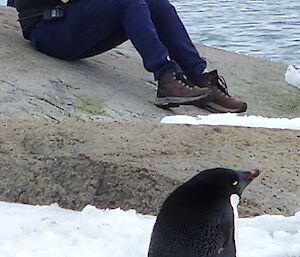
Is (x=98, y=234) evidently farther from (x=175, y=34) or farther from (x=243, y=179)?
(x=175, y=34)

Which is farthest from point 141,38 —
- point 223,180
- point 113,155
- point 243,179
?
point 223,180

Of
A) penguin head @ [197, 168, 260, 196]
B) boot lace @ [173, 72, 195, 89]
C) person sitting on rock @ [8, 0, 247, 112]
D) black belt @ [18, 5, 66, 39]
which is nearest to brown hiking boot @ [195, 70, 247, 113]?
person sitting on rock @ [8, 0, 247, 112]

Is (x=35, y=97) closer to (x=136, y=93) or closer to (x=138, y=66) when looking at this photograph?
(x=136, y=93)

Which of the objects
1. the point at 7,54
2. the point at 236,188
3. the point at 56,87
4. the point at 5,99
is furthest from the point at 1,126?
the point at 236,188

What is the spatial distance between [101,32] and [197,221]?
Answer: 2.91 m

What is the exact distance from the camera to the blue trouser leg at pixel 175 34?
17.3ft

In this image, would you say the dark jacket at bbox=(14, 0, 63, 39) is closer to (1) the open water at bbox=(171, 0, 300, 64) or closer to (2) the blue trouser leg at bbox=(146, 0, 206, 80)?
(2) the blue trouser leg at bbox=(146, 0, 206, 80)

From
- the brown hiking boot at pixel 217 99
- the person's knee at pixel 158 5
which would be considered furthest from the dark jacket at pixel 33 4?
the brown hiking boot at pixel 217 99

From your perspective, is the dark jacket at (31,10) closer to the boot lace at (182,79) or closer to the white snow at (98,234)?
the boot lace at (182,79)

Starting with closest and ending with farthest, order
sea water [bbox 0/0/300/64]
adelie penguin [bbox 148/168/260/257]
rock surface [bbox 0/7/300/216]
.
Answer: adelie penguin [bbox 148/168/260/257], rock surface [bbox 0/7/300/216], sea water [bbox 0/0/300/64]

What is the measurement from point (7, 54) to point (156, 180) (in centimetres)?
199

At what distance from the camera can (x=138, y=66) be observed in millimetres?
5961

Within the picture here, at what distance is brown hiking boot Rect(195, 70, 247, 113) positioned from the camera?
5.25 meters

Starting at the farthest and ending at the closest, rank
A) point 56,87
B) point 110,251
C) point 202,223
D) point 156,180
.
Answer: point 56,87
point 156,180
point 110,251
point 202,223
